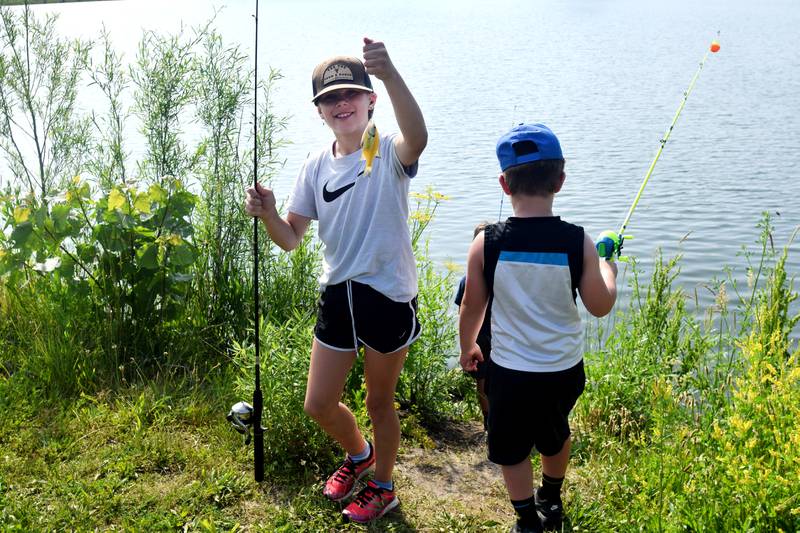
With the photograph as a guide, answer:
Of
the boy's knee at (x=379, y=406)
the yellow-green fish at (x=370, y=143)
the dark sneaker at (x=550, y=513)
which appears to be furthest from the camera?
the boy's knee at (x=379, y=406)

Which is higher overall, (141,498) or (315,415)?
(315,415)

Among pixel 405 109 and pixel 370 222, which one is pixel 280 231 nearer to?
pixel 370 222

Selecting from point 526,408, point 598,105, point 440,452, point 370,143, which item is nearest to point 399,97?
point 370,143

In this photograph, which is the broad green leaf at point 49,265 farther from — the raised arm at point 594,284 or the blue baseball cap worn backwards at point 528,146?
the raised arm at point 594,284

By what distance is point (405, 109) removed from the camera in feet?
9.63

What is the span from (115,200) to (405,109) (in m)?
2.34

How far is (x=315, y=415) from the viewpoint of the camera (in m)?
3.43

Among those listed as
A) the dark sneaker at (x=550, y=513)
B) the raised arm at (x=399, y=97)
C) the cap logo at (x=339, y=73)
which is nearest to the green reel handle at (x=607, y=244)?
the raised arm at (x=399, y=97)

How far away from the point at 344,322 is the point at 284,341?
894 mm

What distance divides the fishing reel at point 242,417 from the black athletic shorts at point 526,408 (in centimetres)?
118

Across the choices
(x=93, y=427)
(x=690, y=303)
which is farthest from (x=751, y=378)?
(x=690, y=303)

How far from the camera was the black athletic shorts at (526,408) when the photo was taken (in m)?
3.03

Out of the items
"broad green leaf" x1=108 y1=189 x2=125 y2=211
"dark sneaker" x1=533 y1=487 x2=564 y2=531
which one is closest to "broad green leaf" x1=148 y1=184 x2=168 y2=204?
"broad green leaf" x1=108 y1=189 x2=125 y2=211

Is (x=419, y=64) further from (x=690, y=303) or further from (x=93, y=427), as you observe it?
(x=93, y=427)
